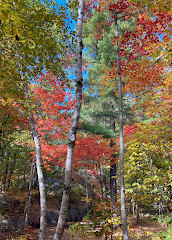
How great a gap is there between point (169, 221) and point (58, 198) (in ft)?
32.4

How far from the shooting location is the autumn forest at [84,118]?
115 inches

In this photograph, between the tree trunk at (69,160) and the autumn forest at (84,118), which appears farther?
the autumn forest at (84,118)

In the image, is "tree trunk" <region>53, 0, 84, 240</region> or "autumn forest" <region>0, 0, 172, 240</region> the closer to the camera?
"tree trunk" <region>53, 0, 84, 240</region>

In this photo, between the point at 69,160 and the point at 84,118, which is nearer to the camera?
the point at 69,160

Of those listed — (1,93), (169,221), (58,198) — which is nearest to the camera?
(1,93)

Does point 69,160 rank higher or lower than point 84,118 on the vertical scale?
lower

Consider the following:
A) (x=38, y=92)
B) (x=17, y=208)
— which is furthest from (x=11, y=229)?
(x=38, y=92)

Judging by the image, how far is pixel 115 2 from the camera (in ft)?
18.6

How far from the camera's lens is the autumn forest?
293 cm

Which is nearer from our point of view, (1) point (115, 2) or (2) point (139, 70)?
(1) point (115, 2)

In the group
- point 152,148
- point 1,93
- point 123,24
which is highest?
point 123,24

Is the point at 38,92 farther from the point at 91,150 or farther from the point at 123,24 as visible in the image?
the point at 123,24

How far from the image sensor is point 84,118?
421 inches

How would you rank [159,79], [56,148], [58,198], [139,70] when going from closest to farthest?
[139,70] → [159,79] → [56,148] → [58,198]
